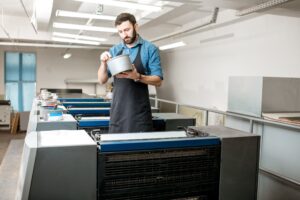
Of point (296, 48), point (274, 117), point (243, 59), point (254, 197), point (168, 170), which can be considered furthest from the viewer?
point (243, 59)

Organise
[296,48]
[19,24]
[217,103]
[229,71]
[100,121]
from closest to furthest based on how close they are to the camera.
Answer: [100,121] < [296,48] < [229,71] < [217,103] < [19,24]

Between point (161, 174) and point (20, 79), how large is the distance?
8.63m

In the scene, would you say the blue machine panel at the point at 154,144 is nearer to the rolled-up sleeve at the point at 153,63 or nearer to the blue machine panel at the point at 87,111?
the rolled-up sleeve at the point at 153,63

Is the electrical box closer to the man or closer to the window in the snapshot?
the window

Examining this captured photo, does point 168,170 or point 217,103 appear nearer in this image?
point 168,170

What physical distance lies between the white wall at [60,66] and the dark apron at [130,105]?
7749 millimetres

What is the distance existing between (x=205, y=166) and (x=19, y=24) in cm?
604

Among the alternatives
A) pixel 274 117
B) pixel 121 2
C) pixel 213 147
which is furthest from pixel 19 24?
pixel 213 147

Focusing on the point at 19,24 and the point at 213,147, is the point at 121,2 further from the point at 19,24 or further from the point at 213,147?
the point at 19,24

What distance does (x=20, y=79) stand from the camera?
866 cm

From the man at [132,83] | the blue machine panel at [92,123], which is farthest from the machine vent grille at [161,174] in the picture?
the blue machine panel at [92,123]

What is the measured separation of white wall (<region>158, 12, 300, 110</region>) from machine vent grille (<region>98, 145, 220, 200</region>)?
3.16m

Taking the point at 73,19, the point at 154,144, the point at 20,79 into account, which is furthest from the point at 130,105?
the point at 20,79

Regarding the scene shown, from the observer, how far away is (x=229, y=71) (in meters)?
5.06
